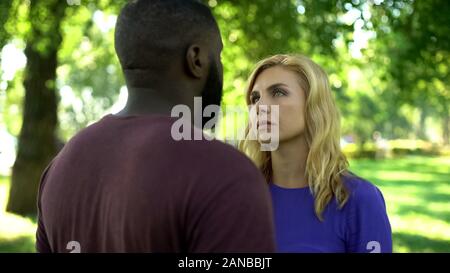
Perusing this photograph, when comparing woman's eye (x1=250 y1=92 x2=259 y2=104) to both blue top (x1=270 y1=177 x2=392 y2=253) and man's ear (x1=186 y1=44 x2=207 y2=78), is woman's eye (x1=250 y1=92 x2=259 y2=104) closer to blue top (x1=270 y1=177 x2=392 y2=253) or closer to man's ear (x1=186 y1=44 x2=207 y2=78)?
blue top (x1=270 y1=177 x2=392 y2=253)

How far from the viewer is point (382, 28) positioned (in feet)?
29.2

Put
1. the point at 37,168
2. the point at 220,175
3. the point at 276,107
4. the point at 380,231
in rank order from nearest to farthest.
Answer: the point at 220,175 < the point at 380,231 < the point at 276,107 < the point at 37,168

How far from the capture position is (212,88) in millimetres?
1622

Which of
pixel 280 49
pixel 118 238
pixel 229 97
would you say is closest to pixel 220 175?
pixel 118 238

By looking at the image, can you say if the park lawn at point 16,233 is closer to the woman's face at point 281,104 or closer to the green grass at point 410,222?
the green grass at point 410,222

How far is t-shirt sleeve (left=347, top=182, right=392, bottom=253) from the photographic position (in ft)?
7.75

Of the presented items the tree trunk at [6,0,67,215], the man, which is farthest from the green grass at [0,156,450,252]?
the man

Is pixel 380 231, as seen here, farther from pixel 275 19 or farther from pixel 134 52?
pixel 275 19

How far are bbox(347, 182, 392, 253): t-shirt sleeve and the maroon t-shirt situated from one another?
1.14 m

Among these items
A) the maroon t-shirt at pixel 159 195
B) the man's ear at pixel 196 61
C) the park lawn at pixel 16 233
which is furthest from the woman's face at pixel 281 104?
the park lawn at pixel 16 233

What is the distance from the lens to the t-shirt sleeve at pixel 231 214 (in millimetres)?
1300

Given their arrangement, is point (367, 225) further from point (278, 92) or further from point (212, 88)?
point (212, 88)

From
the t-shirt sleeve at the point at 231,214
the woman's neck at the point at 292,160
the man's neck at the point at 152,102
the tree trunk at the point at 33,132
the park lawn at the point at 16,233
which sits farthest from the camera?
the tree trunk at the point at 33,132

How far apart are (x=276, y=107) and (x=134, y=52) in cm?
117
